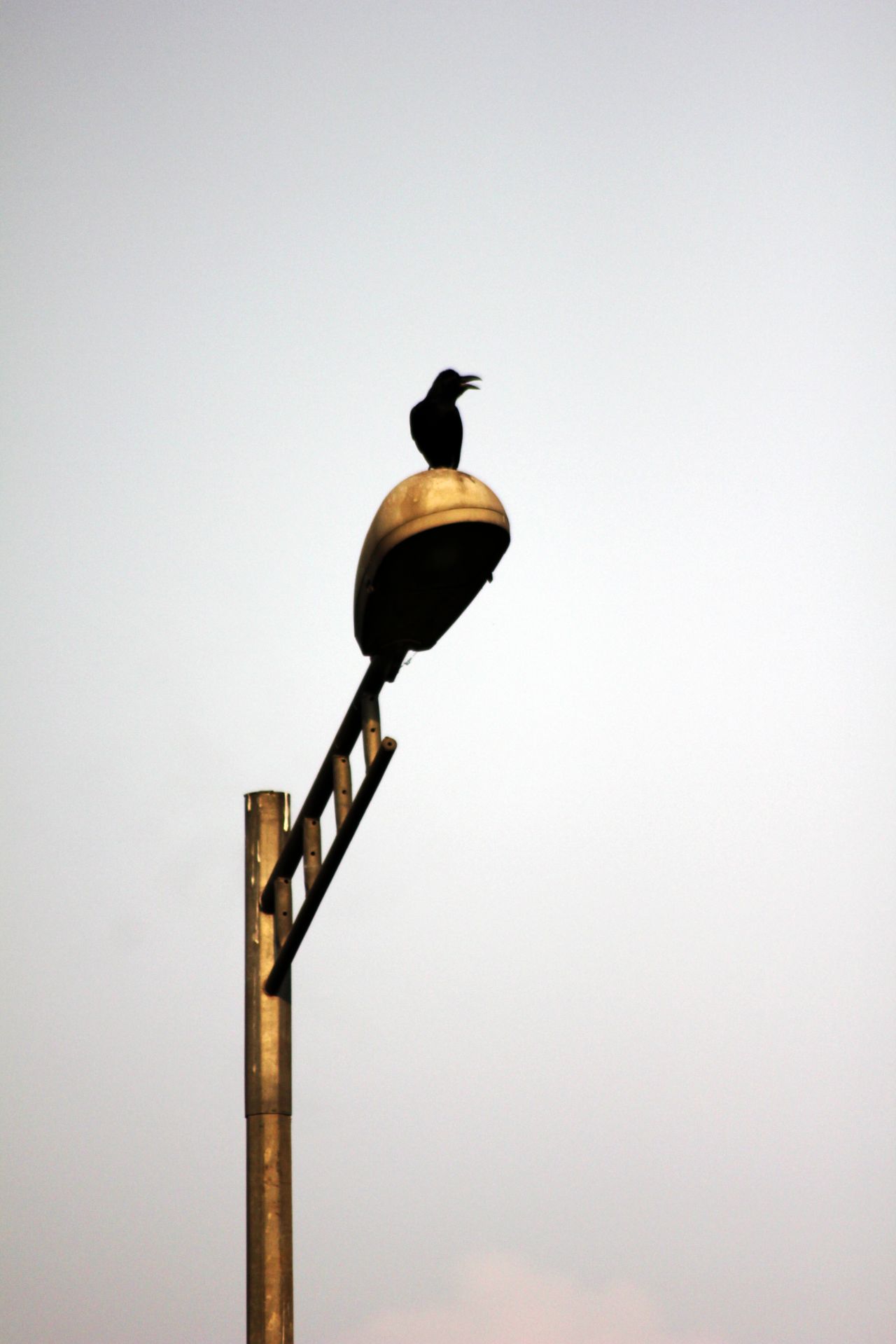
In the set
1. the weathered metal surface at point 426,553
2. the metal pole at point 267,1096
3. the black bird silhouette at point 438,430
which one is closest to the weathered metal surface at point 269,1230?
the metal pole at point 267,1096

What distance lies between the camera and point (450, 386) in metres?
4.64

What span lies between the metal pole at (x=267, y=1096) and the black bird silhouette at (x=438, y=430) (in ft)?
4.41

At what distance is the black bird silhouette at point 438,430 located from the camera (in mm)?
4523

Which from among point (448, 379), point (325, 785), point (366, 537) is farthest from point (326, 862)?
point (448, 379)

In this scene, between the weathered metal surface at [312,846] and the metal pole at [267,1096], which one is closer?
the metal pole at [267,1096]

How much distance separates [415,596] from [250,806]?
1109mm

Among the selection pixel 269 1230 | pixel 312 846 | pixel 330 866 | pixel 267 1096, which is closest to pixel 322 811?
pixel 312 846

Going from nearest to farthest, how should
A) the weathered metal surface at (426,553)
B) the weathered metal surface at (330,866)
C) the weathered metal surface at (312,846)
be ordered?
the weathered metal surface at (426,553) < the weathered metal surface at (330,866) < the weathered metal surface at (312,846)

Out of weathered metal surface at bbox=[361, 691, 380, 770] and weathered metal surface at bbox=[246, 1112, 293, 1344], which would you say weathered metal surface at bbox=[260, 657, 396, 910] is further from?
weathered metal surface at bbox=[246, 1112, 293, 1344]

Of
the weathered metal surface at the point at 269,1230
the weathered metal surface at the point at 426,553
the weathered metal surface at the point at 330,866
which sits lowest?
the weathered metal surface at the point at 269,1230

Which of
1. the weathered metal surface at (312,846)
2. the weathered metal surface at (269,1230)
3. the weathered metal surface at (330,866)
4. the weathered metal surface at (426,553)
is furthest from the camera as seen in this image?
the weathered metal surface at (312,846)

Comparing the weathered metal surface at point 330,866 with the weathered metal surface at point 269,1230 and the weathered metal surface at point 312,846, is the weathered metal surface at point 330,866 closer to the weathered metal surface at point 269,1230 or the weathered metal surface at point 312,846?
the weathered metal surface at point 312,846

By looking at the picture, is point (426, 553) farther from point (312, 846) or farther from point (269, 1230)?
point (269, 1230)

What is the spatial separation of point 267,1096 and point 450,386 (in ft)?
7.13
